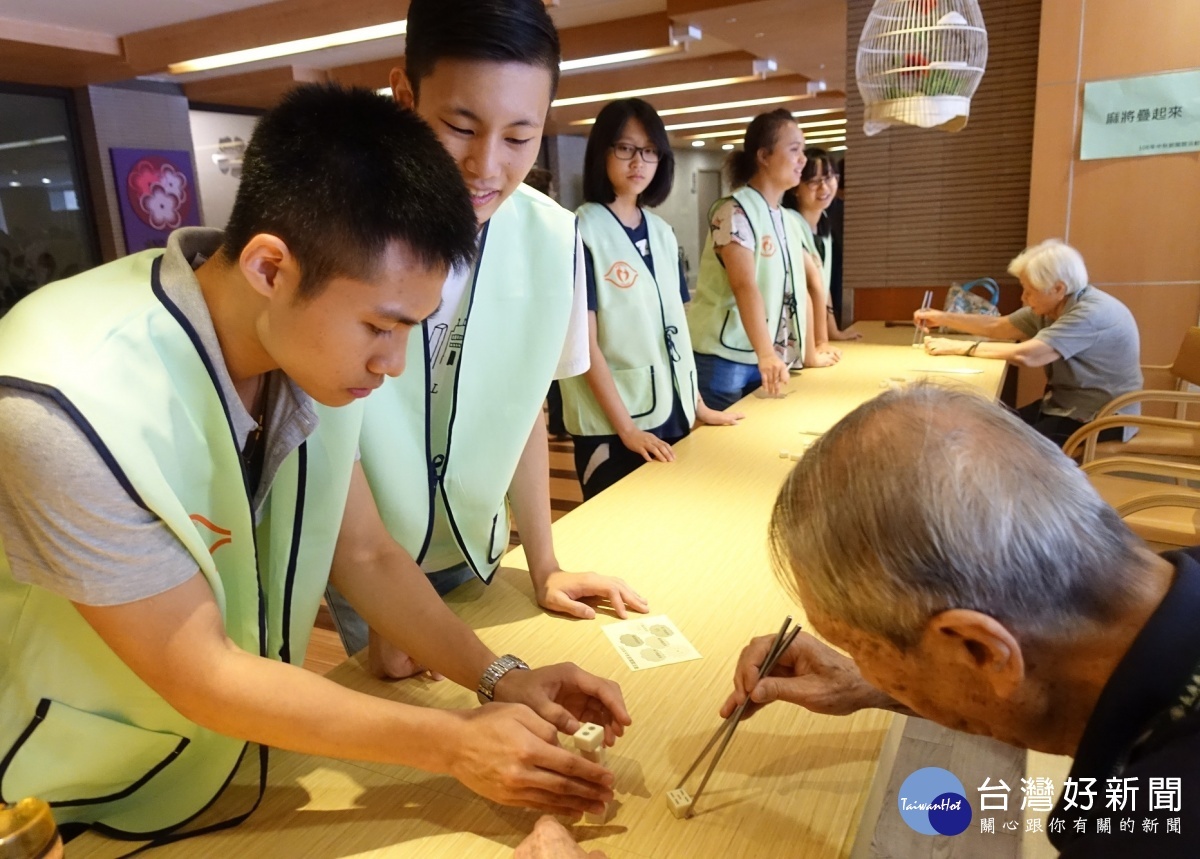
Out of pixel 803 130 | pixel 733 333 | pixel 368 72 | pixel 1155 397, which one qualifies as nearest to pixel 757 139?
pixel 733 333

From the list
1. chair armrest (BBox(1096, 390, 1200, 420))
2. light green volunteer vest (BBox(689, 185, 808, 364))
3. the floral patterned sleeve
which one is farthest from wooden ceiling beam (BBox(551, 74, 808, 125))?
chair armrest (BBox(1096, 390, 1200, 420))

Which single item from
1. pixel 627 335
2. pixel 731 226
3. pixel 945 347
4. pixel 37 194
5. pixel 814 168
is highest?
pixel 37 194

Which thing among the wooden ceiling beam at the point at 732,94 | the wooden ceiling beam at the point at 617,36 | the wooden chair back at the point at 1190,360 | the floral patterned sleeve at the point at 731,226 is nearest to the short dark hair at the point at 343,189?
the floral patterned sleeve at the point at 731,226

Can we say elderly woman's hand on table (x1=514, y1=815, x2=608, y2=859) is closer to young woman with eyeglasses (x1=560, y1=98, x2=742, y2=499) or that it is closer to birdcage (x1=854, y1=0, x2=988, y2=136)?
young woman with eyeglasses (x1=560, y1=98, x2=742, y2=499)

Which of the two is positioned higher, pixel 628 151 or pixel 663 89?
pixel 663 89

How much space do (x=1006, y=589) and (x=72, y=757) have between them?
90 centimetres

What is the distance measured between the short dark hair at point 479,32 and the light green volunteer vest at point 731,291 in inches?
82.8

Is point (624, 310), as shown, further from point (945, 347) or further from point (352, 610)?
point (945, 347)

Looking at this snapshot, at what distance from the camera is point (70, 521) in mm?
708

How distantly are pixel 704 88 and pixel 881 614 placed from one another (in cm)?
739

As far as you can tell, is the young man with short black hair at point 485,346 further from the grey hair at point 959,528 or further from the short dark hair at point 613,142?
the short dark hair at point 613,142

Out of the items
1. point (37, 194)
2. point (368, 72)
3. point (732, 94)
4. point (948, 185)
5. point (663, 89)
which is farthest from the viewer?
point (732, 94)

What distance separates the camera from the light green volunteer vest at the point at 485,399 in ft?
4.21

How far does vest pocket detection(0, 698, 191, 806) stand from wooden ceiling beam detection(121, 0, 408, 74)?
4117mm
